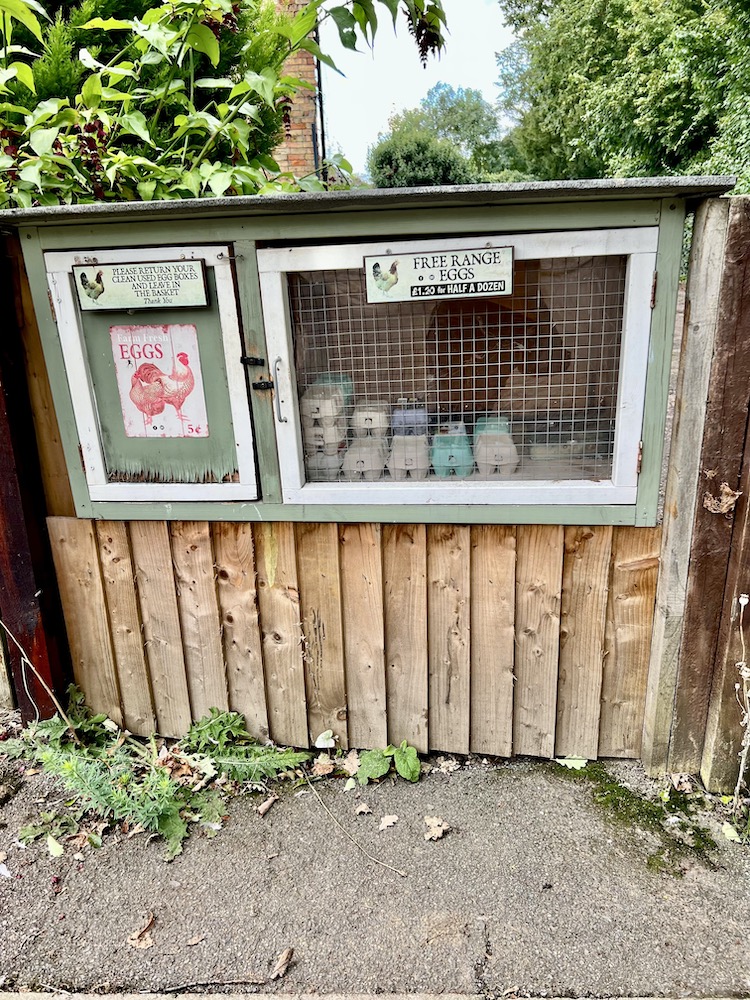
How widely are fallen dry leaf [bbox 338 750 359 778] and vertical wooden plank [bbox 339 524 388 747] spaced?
4 cm

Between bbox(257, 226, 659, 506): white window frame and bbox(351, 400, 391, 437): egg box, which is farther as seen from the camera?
bbox(351, 400, 391, 437): egg box

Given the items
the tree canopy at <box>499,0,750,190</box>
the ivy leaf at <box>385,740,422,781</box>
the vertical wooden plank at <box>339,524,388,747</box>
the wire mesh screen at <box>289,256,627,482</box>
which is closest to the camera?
the wire mesh screen at <box>289,256,627,482</box>

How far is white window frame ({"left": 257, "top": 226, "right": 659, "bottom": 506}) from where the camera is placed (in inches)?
72.2

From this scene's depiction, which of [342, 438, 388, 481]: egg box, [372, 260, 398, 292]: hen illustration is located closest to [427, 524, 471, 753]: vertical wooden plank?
[342, 438, 388, 481]: egg box

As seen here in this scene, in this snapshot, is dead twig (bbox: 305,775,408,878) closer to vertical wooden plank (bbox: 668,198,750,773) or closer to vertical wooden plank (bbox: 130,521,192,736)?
vertical wooden plank (bbox: 130,521,192,736)

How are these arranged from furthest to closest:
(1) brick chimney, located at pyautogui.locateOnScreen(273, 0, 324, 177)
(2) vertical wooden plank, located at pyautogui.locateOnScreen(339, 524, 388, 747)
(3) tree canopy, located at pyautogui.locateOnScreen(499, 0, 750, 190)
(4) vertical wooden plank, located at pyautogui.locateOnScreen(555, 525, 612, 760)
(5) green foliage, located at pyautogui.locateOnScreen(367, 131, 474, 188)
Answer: (5) green foliage, located at pyautogui.locateOnScreen(367, 131, 474, 188)
(3) tree canopy, located at pyautogui.locateOnScreen(499, 0, 750, 190)
(1) brick chimney, located at pyautogui.locateOnScreen(273, 0, 324, 177)
(2) vertical wooden plank, located at pyautogui.locateOnScreen(339, 524, 388, 747)
(4) vertical wooden plank, located at pyautogui.locateOnScreen(555, 525, 612, 760)

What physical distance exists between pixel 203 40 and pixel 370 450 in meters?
1.63

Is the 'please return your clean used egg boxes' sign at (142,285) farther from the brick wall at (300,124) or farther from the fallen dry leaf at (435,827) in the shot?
the brick wall at (300,124)

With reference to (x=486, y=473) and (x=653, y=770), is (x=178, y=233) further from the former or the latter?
(x=653, y=770)

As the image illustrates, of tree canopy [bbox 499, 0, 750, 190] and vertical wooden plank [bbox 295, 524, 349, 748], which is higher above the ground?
tree canopy [bbox 499, 0, 750, 190]

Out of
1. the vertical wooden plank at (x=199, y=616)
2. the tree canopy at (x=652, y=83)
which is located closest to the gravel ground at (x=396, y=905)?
the vertical wooden plank at (x=199, y=616)

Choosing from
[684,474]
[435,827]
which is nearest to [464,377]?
[684,474]

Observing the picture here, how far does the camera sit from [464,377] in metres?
2.11

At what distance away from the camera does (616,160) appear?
490 inches
